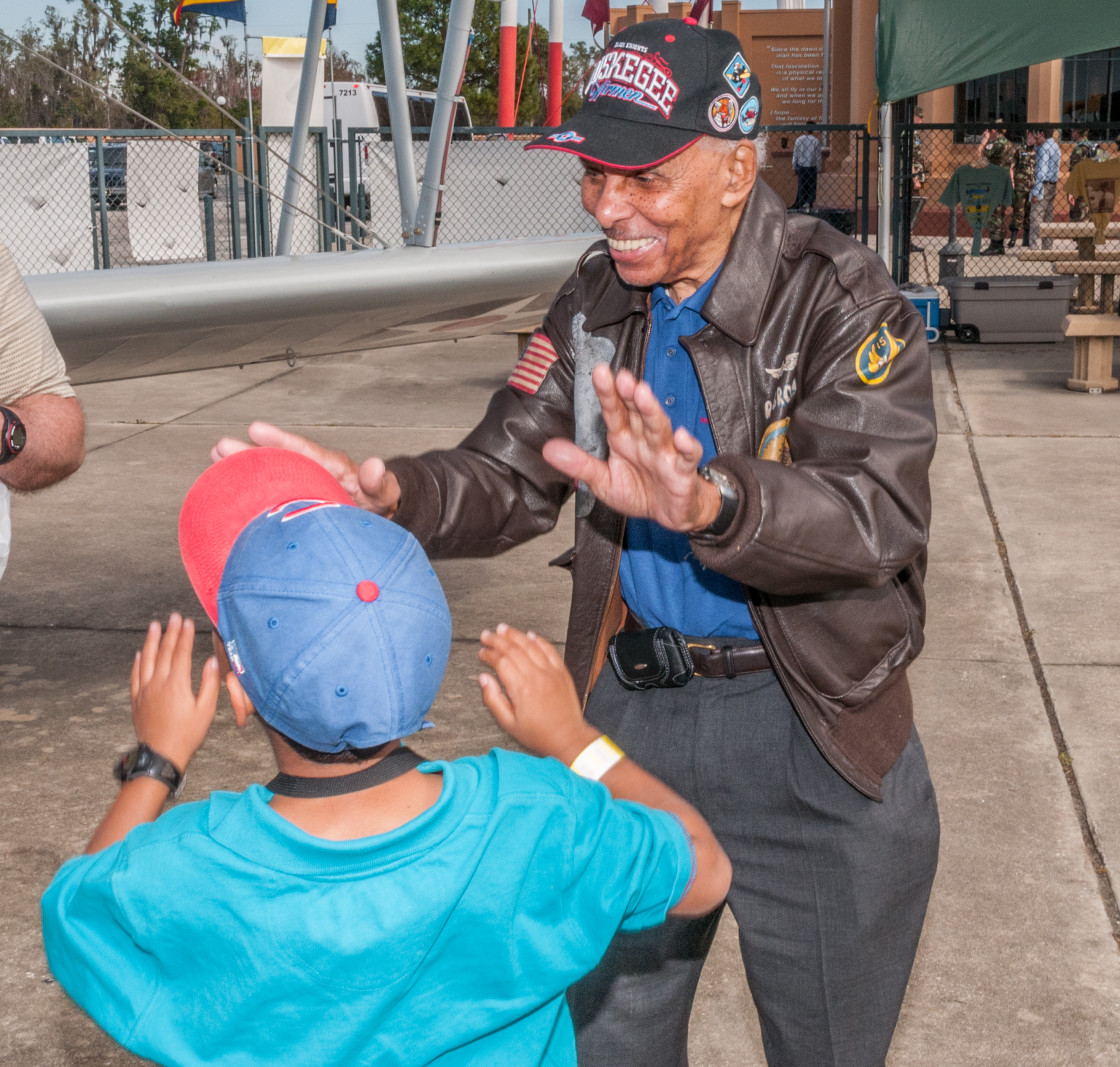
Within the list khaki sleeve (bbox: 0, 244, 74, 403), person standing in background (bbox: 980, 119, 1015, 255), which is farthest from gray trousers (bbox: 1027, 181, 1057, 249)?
khaki sleeve (bbox: 0, 244, 74, 403)

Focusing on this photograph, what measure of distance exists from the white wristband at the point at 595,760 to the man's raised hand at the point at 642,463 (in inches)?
11.2

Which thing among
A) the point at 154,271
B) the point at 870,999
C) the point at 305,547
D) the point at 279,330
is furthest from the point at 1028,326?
the point at 305,547

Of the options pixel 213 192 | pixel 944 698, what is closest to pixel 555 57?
pixel 213 192

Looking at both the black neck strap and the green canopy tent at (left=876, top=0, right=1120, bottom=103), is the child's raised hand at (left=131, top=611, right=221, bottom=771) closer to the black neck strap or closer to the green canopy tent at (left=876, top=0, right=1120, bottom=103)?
the black neck strap

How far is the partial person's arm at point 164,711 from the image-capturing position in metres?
1.45

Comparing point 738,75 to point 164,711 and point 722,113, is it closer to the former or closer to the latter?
point 722,113

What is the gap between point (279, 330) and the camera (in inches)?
216

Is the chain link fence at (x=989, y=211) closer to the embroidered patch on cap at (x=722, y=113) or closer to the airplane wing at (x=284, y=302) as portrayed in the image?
the airplane wing at (x=284, y=302)

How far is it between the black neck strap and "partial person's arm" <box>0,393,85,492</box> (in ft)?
5.29

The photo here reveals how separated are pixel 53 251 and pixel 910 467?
42.4 ft

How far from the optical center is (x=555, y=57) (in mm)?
16234

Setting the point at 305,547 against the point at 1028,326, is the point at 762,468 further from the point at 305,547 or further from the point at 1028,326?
the point at 1028,326

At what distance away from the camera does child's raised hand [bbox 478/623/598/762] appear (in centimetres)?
154

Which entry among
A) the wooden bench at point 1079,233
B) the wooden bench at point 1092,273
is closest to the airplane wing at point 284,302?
the wooden bench at point 1079,233
